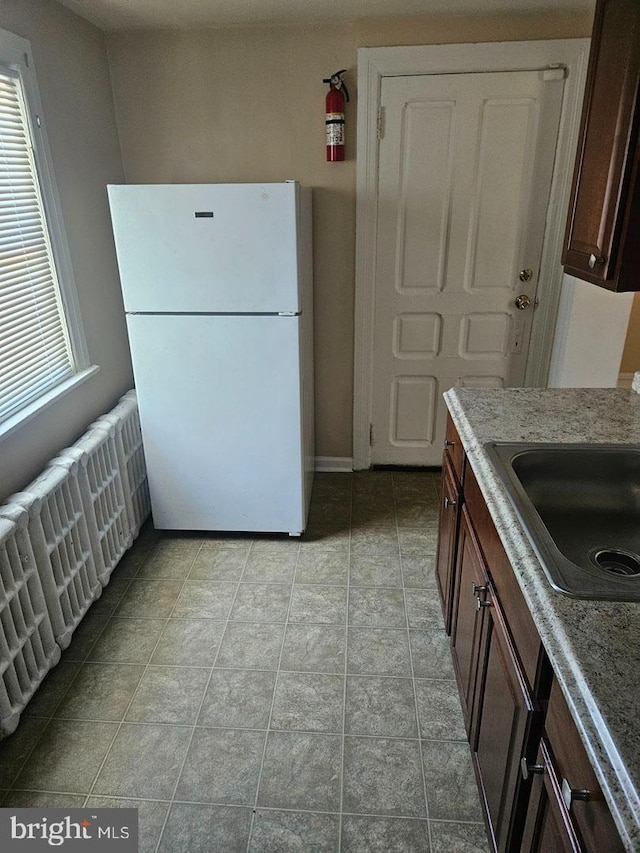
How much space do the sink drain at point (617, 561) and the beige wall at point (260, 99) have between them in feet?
6.67

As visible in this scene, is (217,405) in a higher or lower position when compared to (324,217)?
lower

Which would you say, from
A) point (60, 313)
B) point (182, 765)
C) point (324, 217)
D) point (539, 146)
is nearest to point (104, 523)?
point (60, 313)

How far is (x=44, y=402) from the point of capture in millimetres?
2076

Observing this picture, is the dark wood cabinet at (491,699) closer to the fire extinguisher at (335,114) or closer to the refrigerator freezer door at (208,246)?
the refrigerator freezer door at (208,246)

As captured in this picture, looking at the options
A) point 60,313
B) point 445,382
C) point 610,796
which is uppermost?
point 60,313

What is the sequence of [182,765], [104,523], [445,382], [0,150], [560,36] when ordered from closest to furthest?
[182,765] < [0,150] < [104,523] < [560,36] < [445,382]

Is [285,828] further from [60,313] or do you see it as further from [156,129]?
[156,129]

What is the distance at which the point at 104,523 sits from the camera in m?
2.37

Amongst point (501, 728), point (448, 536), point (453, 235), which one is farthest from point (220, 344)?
point (501, 728)

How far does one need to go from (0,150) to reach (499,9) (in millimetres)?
2072

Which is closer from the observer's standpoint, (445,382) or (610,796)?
(610,796)

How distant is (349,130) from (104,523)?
83.2 inches

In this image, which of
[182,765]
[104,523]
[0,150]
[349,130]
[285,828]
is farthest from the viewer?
[349,130]

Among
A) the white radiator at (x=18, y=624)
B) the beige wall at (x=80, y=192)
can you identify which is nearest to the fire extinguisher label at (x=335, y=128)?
the beige wall at (x=80, y=192)
